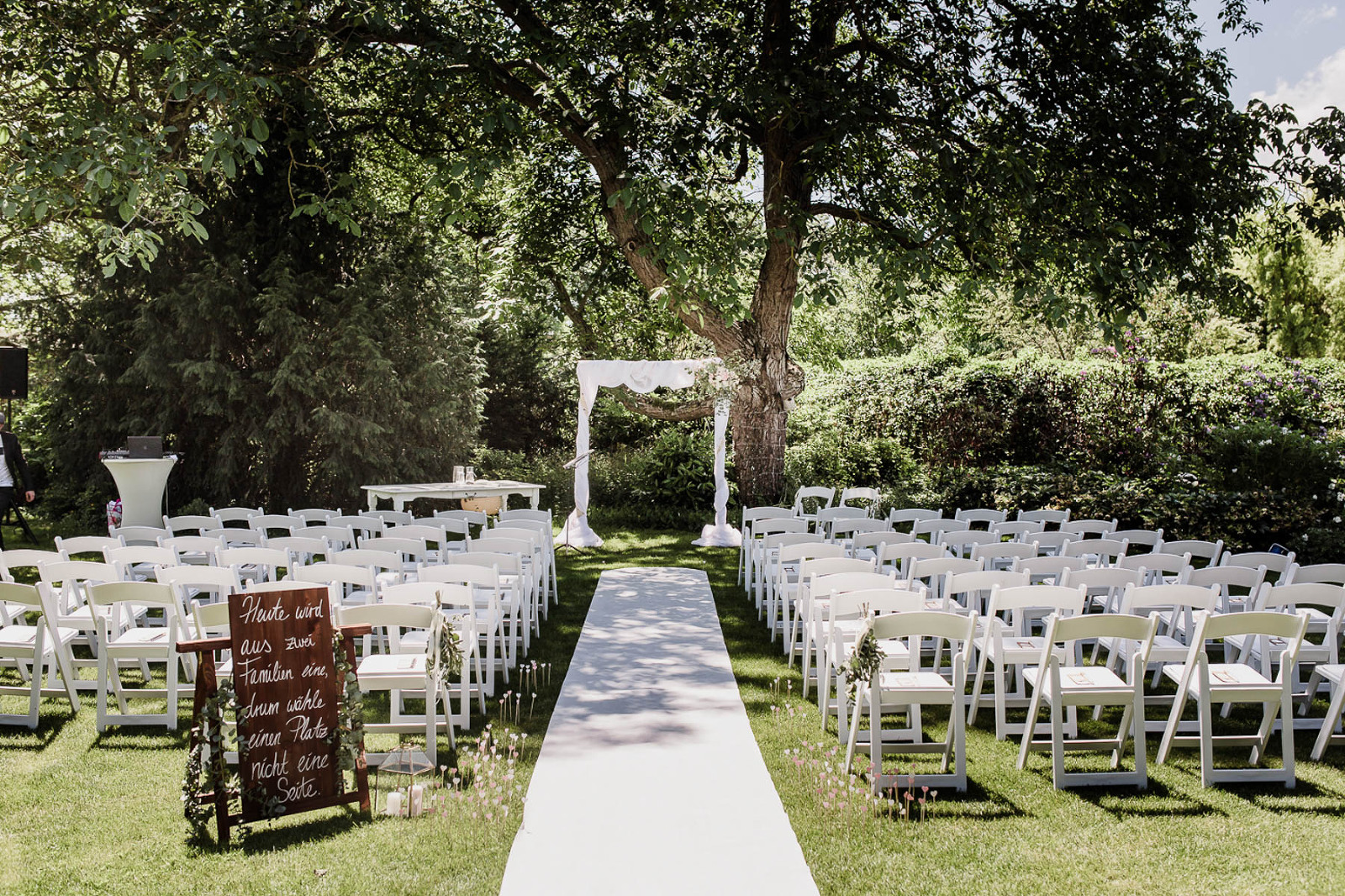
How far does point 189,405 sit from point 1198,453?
642 inches

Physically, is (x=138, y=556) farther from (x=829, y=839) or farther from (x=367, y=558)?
(x=829, y=839)

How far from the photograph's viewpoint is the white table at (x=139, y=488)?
41.2 feet

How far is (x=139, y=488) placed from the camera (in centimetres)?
1266

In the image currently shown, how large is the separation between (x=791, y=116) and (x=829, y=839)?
375 inches

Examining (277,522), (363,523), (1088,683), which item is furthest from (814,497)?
(1088,683)

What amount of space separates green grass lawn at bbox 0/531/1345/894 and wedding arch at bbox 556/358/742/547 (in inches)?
326

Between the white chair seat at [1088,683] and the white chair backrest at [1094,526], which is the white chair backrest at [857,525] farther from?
the white chair seat at [1088,683]

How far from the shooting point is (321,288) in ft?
55.2

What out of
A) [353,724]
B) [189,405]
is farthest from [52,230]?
[353,724]

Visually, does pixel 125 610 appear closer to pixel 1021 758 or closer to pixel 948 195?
pixel 1021 758

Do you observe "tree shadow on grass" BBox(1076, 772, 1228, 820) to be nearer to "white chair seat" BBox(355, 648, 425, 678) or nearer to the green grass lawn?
the green grass lawn

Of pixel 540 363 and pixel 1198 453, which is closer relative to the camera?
pixel 1198 453

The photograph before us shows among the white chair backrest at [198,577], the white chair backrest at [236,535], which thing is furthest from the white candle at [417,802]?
the white chair backrest at [236,535]

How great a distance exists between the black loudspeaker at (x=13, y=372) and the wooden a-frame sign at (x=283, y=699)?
11.0 m
